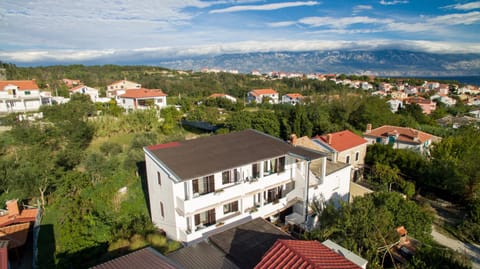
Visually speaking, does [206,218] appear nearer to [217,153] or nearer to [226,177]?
[226,177]

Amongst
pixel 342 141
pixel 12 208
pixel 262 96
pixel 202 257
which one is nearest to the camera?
pixel 202 257

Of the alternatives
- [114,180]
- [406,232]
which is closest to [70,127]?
[114,180]

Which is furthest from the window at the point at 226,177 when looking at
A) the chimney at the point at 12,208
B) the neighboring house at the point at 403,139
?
the neighboring house at the point at 403,139

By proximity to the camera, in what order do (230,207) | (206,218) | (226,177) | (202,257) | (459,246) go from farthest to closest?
(459,246), (230,207), (226,177), (206,218), (202,257)

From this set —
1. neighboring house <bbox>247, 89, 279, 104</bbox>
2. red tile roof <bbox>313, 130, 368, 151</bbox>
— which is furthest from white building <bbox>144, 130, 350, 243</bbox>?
neighboring house <bbox>247, 89, 279, 104</bbox>

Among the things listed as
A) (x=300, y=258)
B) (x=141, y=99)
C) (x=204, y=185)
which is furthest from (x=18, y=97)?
(x=300, y=258)

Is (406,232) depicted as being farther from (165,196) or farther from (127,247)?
(127,247)

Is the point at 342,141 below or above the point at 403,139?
above
